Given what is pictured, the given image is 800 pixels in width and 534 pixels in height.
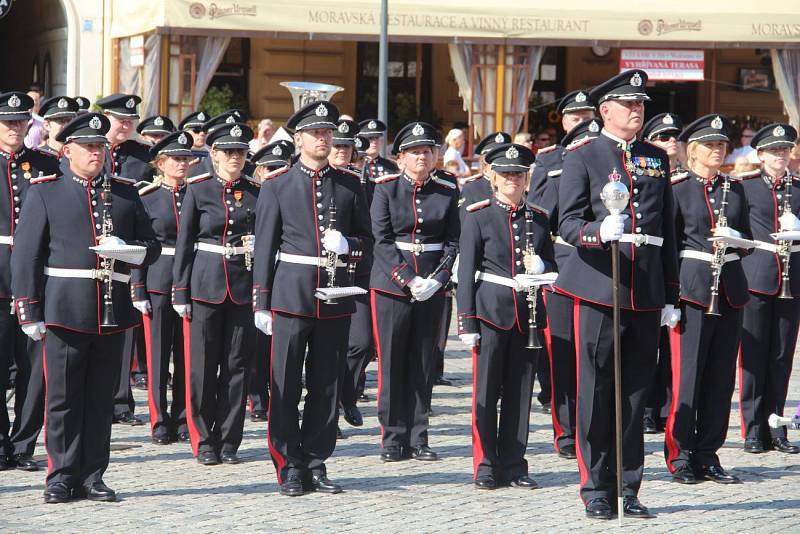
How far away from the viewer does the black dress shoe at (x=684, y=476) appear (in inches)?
348

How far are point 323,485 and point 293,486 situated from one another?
0.17m

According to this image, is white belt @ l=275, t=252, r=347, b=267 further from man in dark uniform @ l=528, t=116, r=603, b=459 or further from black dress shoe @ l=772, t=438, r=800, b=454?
black dress shoe @ l=772, t=438, r=800, b=454

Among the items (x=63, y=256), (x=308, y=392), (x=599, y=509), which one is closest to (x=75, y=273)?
(x=63, y=256)

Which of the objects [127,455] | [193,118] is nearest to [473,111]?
[193,118]

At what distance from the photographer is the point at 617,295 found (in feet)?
24.7

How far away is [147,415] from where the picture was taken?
11.0 meters

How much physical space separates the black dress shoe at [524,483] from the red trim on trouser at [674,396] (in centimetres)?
84

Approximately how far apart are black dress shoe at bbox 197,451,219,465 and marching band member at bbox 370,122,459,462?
105 cm

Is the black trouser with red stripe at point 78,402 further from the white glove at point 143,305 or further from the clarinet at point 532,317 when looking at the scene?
the clarinet at point 532,317

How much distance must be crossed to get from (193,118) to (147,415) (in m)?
2.98

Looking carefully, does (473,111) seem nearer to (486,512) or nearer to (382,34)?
(382,34)

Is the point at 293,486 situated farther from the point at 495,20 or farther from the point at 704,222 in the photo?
the point at 495,20

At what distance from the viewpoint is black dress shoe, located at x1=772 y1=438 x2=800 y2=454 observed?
390 inches

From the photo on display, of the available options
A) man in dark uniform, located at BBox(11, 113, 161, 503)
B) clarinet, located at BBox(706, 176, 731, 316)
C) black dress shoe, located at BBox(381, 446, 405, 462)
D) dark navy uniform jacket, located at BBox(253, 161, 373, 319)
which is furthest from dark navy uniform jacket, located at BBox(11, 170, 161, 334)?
clarinet, located at BBox(706, 176, 731, 316)
